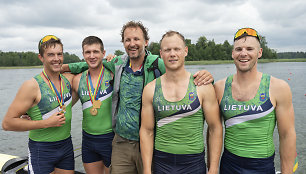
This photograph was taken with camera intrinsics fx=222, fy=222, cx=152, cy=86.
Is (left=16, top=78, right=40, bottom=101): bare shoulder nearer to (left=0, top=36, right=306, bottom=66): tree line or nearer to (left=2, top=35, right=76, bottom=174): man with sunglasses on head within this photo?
(left=2, top=35, right=76, bottom=174): man with sunglasses on head

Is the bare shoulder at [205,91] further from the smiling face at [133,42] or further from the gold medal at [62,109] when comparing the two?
the gold medal at [62,109]

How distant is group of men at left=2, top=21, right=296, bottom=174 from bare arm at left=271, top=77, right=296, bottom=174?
1 centimetres

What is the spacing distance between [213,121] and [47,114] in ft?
9.19

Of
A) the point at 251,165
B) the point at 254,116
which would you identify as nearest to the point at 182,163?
the point at 251,165

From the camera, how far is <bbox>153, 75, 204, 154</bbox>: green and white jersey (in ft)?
10.4

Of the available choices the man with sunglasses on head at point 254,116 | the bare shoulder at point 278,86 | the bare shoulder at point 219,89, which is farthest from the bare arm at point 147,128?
the bare shoulder at point 278,86

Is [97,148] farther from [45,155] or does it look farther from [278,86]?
[278,86]

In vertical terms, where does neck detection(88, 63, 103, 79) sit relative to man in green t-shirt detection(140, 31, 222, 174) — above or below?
above

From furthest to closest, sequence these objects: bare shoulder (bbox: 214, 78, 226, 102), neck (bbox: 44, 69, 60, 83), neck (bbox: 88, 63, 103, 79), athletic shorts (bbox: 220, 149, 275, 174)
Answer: neck (bbox: 88, 63, 103, 79), neck (bbox: 44, 69, 60, 83), bare shoulder (bbox: 214, 78, 226, 102), athletic shorts (bbox: 220, 149, 275, 174)

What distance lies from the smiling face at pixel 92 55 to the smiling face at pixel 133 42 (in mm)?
660

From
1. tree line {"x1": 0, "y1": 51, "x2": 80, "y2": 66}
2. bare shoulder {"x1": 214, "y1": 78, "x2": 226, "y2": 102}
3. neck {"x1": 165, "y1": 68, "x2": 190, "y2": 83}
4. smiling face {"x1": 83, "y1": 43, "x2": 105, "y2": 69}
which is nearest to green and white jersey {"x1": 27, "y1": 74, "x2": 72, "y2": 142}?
smiling face {"x1": 83, "y1": 43, "x2": 105, "y2": 69}

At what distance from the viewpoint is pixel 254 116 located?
306 centimetres

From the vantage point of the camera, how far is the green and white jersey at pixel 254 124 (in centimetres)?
305

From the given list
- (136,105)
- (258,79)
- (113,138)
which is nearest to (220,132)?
(258,79)
